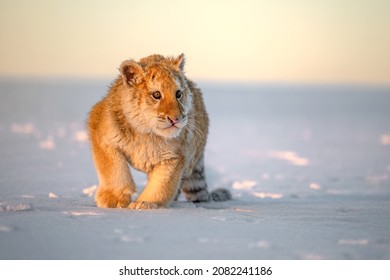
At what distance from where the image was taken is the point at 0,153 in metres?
12.7

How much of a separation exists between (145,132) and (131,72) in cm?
65

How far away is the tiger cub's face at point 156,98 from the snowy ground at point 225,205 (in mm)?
867

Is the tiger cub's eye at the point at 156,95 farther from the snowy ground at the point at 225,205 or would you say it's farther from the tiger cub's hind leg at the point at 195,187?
the tiger cub's hind leg at the point at 195,187

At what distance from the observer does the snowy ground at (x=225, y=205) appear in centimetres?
484

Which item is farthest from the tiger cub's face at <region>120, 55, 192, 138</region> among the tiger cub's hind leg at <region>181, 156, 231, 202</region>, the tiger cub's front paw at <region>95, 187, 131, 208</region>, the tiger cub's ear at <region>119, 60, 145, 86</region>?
the tiger cub's hind leg at <region>181, 156, 231, 202</region>

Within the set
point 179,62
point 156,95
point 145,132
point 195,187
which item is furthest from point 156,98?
point 195,187

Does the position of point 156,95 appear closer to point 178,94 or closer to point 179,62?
point 178,94

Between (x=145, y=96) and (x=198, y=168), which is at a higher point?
(x=145, y=96)

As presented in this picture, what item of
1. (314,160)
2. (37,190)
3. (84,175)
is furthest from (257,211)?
(314,160)

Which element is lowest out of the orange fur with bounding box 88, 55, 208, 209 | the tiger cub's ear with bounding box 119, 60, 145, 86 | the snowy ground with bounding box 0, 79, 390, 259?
the snowy ground with bounding box 0, 79, 390, 259

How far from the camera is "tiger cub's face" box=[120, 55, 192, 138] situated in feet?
20.8

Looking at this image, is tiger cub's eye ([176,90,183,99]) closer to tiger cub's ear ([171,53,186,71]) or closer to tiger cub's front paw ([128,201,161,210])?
tiger cub's ear ([171,53,186,71])
